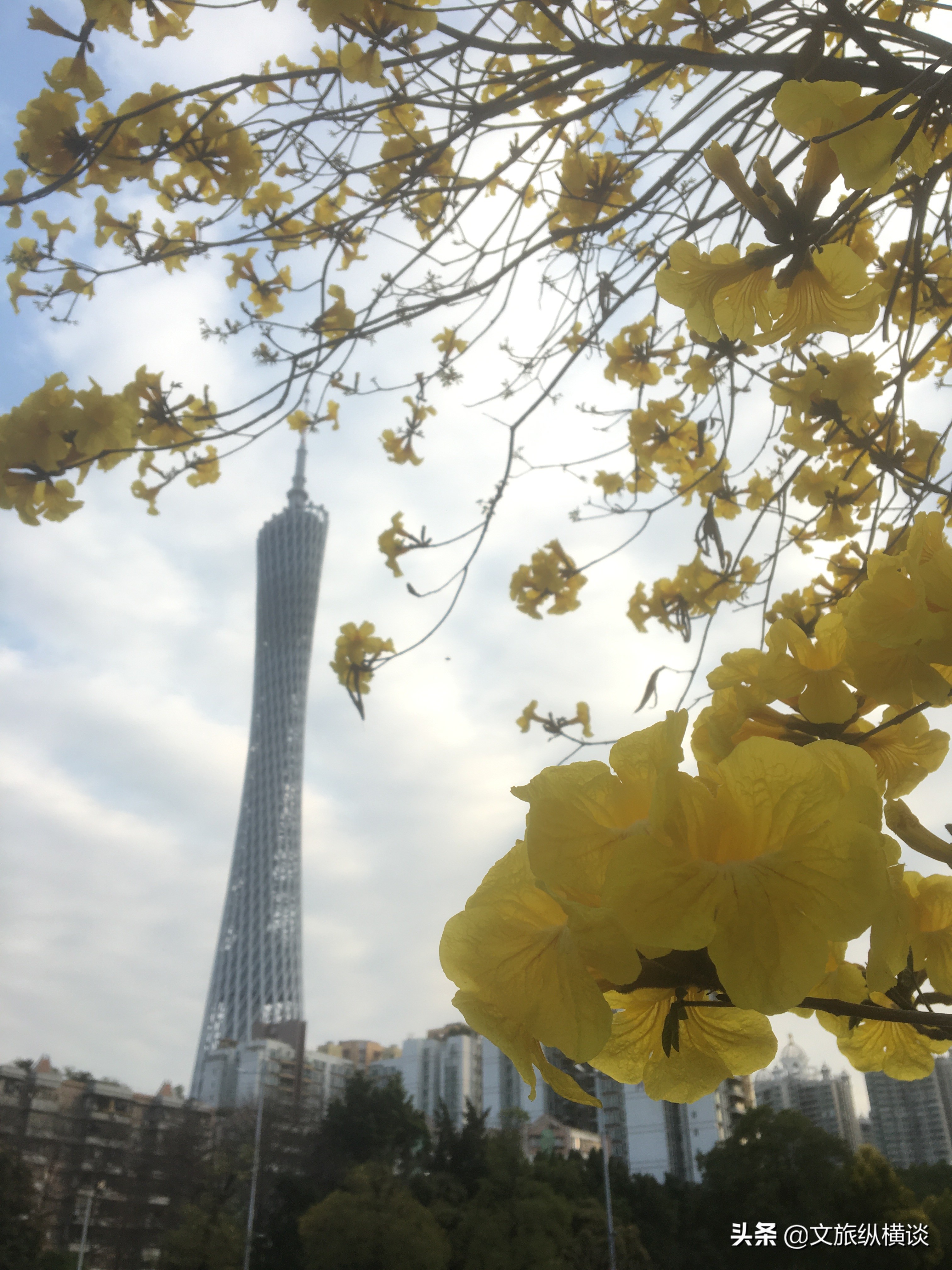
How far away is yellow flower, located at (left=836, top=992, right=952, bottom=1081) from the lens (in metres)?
0.59

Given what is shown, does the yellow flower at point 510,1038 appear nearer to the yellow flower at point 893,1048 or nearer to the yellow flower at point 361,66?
the yellow flower at point 893,1048

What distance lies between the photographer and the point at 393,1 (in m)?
1.22

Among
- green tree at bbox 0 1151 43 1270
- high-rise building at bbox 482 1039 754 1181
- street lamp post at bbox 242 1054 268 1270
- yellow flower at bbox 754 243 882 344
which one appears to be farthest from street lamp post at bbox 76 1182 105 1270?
yellow flower at bbox 754 243 882 344

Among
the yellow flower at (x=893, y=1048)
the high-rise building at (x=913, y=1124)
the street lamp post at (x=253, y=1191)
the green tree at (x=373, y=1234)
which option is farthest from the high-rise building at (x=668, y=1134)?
the yellow flower at (x=893, y=1048)

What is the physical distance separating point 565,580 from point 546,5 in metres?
1.31

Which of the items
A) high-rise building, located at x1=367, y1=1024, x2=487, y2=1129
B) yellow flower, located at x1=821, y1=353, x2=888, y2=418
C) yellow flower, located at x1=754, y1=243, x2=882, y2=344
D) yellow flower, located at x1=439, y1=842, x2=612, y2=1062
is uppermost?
high-rise building, located at x1=367, y1=1024, x2=487, y2=1129

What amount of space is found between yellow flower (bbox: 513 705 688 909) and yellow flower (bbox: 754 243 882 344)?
19.5 inches

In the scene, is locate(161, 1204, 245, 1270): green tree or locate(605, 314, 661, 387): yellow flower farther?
locate(161, 1204, 245, 1270): green tree

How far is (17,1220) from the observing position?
554 inches

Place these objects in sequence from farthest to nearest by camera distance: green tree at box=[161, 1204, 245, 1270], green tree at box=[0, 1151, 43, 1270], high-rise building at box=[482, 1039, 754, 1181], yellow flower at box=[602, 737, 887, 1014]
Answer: high-rise building at box=[482, 1039, 754, 1181], green tree at box=[161, 1204, 245, 1270], green tree at box=[0, 1151, 43, 1270], yellow flower at box=[602, 737, 887, 1014]

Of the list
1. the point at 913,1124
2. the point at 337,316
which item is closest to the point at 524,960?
the point at 337,316

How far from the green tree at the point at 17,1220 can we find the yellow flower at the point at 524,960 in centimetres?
1759

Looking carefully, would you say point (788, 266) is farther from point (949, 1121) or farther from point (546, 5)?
point (949, 1121)

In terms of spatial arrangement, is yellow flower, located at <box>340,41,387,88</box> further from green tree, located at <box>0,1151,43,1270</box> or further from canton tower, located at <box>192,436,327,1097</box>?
canton tower, located at <box>192,436,327,1097</box>
